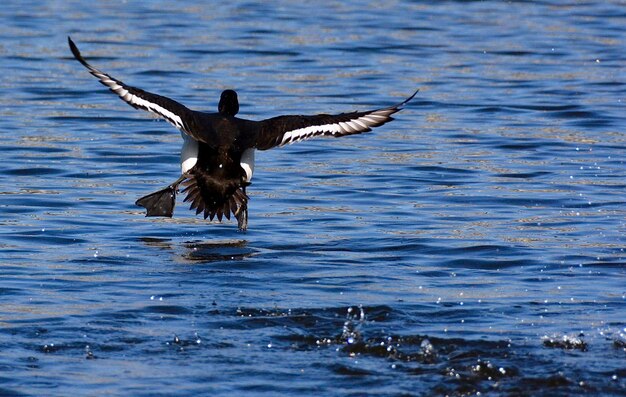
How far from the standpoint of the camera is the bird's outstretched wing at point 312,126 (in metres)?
8.38

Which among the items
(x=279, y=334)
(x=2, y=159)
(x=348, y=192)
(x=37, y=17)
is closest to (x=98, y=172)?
(x=2, y=159)

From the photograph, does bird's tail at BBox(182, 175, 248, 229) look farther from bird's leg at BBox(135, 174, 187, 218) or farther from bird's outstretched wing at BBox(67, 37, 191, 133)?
bird's outstretched wing at BBox(67, 37, 191, 133)

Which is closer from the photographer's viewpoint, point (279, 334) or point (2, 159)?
point (279, 334)

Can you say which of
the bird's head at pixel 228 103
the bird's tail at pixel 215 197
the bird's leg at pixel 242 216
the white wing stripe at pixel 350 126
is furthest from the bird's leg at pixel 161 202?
the white wing stripe at pixel 350 126

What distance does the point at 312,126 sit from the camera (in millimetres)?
8492

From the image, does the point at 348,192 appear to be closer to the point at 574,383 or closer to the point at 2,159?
the point at 2,159

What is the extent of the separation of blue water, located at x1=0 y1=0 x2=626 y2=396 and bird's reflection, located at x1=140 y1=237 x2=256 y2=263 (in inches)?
1.2

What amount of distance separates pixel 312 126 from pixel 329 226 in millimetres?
727

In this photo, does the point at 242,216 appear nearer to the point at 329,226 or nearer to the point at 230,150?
the point at 230,150

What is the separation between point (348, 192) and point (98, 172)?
76.8 inches

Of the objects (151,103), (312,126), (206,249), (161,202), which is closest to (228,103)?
(312,126)

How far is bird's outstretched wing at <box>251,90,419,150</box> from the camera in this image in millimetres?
8375

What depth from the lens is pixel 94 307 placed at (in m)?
6.69

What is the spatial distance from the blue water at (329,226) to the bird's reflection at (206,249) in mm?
31
